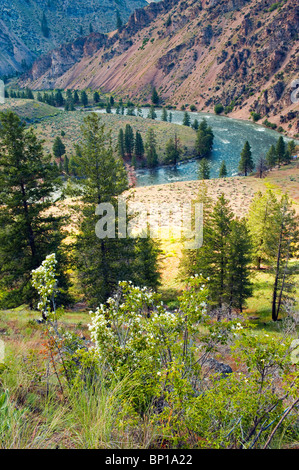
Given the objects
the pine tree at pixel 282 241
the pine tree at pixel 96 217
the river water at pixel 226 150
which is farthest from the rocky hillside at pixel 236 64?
the pine tree at pixel 96 217

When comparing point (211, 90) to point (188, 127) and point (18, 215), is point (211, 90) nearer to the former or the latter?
point (188, 127)

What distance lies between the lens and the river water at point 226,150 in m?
87.4

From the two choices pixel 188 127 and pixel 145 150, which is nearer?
pixel 145 150

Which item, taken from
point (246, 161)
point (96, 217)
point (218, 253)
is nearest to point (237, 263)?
point (218, 253)

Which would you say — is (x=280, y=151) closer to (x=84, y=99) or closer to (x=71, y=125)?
(x=71, y=125)

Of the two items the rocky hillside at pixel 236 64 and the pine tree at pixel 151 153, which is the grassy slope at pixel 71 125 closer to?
the pine tree at pixel 151 153

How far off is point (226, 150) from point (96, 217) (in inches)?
3725

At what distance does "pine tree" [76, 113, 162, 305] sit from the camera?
58.5 ft

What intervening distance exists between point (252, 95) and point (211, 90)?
97.3 ft

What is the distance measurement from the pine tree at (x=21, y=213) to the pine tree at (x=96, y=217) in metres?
1.78

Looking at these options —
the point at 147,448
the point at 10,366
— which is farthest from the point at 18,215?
the point at 147,448

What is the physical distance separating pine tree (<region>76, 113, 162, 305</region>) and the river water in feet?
215

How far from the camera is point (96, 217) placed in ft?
58.7

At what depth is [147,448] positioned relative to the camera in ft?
12.9
